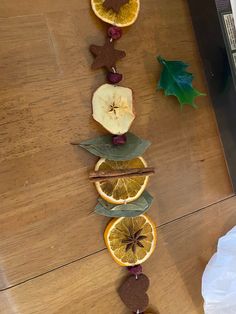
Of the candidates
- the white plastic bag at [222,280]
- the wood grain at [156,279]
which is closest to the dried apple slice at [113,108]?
the wood grain at [156,279]

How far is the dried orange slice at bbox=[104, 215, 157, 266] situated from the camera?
2.62ft

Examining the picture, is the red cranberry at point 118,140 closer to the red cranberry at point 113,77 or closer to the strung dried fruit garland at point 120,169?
the strung dried fruit garland at point 120,169

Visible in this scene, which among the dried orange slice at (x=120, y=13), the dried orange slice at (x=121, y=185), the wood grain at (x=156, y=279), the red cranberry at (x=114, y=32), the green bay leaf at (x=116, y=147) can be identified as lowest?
the wood grain at (x=156, y=279)

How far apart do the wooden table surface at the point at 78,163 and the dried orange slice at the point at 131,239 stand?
0.02 m

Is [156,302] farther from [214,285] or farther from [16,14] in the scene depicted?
[16,14]

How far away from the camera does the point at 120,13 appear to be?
82cm

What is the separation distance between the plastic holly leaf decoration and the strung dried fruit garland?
0.08 meters

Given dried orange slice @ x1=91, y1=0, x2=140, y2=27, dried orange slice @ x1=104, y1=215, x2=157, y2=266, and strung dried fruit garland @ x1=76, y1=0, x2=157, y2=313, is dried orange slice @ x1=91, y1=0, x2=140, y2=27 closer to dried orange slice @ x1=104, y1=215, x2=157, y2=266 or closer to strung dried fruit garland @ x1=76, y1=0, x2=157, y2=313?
strung dried fruit garland @ x1=76, y1=0, x2=157, y2=313

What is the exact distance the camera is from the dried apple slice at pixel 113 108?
0.79 metres

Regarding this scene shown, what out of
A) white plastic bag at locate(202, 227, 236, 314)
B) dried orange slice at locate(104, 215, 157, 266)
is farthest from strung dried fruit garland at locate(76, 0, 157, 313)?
white plastic bag at locate(202, 227, 236, 314)

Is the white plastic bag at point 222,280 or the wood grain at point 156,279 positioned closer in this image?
the wood grain at point 156,279

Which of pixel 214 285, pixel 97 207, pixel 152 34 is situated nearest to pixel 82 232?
pixel 97 207

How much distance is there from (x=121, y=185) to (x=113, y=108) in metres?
0.14

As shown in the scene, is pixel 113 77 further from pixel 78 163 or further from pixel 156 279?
pixel 156 279
